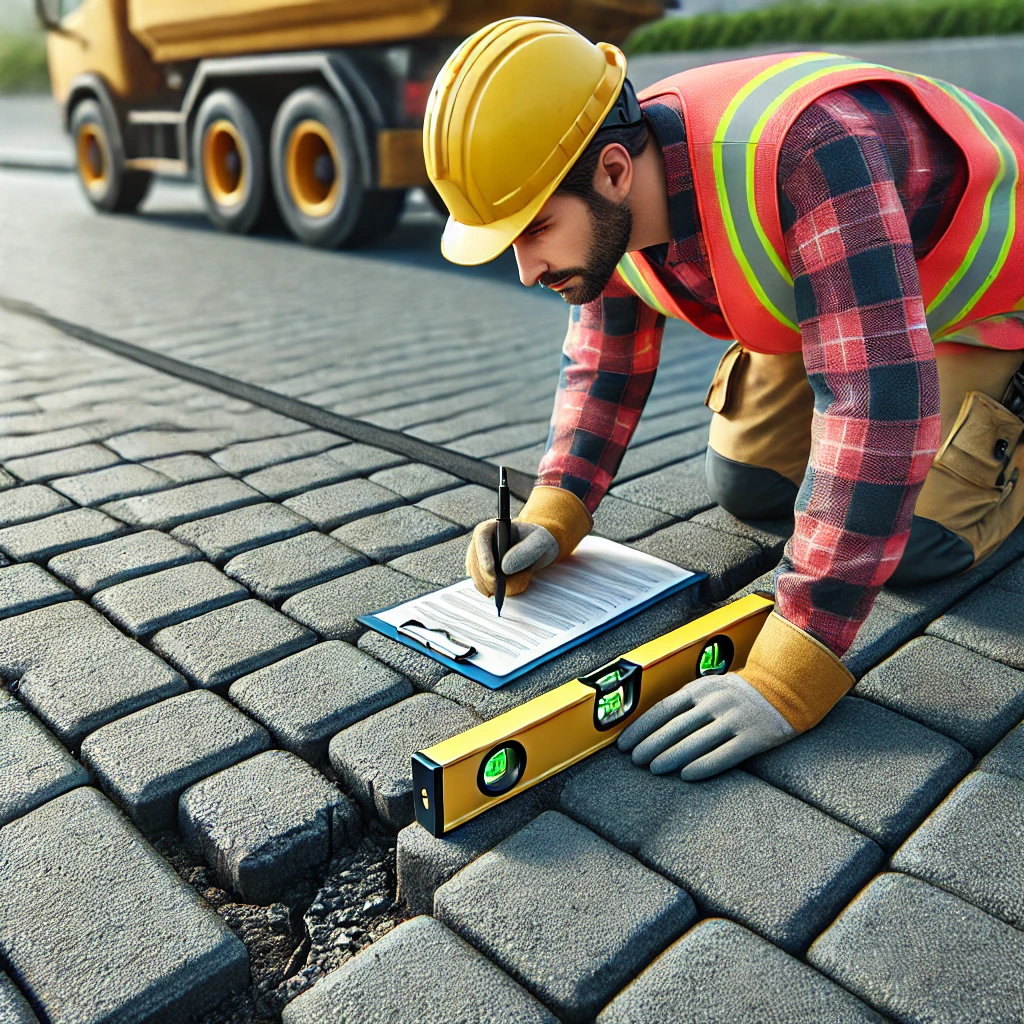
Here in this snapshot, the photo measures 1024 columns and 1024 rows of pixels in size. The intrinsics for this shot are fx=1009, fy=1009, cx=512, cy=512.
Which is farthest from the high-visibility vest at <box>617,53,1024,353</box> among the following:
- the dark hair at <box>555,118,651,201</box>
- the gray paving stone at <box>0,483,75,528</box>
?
the gray paving stone at <box>0,483,75,528</box>

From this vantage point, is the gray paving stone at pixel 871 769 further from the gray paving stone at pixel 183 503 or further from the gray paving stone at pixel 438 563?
the gray paving stone at pixel 183 503

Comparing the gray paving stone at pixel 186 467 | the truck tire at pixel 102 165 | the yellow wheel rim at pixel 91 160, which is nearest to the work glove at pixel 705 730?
the gray paving stone at pixel 186 467

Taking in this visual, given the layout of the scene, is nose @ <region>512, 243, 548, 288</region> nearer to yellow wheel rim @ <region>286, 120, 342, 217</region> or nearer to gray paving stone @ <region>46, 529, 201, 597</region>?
gray paving stone @ <region>46, 529, 201, 597</region>

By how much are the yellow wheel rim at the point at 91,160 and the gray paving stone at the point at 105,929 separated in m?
9.44

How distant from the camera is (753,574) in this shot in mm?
2512

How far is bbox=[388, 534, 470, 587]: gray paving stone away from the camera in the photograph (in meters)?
2.44

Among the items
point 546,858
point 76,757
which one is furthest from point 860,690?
point 76,757

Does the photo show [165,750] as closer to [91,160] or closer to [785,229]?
[785,229]

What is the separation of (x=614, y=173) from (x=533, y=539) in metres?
0.81

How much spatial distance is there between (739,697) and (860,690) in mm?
349

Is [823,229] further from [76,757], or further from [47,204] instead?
[47,204]

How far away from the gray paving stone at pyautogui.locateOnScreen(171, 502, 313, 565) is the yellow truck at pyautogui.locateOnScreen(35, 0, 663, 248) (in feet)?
15.3

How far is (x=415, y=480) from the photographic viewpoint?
3.04 meters

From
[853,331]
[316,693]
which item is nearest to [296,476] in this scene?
[316,693]
